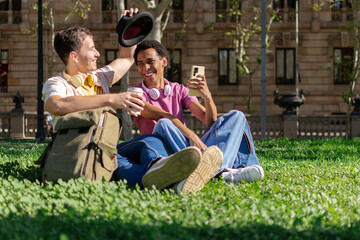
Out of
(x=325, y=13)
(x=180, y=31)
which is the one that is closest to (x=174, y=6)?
(x=180, y=31)

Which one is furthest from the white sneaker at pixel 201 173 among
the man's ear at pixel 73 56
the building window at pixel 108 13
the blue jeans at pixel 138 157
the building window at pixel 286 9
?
the building window at pixel 108 13

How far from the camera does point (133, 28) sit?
5016 millimetres

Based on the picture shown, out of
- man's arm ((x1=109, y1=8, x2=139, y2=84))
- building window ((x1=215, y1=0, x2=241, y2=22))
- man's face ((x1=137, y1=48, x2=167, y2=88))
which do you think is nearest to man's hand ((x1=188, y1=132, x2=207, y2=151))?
man's face ((x1=137, y1=48, x2=167, y2=88))

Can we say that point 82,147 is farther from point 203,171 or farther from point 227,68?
point 227,68

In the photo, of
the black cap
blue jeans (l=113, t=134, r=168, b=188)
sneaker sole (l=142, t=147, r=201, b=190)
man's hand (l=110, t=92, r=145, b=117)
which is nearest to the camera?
sneaker sole (l=142, t=147, r=201, b=190)

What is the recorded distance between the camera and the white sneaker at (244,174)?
16.1ft

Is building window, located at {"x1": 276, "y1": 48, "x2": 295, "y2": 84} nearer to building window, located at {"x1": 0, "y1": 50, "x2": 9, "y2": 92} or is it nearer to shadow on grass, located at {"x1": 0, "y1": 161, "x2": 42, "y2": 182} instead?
building window, located at {"x1": 0, "y1": 50, "x2": 9, "y2": 92}

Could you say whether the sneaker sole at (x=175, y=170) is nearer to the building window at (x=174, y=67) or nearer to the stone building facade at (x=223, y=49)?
the stone building facade at (x=223, y=49)

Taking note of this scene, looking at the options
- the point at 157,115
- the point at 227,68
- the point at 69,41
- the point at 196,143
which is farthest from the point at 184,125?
the point at 227,68

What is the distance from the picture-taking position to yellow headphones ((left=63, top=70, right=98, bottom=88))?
4.59m

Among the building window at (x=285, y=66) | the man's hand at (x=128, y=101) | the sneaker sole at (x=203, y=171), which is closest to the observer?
the sneaker sole at (x=203, y=171)

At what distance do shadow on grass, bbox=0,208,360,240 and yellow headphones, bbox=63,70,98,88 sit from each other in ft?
5.52

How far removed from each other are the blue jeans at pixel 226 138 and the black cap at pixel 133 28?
872mm

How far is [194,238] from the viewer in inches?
109
